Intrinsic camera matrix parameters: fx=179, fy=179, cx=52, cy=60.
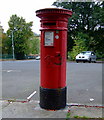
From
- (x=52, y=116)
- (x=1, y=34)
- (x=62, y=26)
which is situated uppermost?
(x=1, y=34)

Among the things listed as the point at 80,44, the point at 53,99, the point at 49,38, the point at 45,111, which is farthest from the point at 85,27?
the point at 45,111

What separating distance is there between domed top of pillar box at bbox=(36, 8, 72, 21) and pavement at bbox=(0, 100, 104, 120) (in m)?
2.04

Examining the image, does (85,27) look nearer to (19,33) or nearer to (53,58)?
(19,33)

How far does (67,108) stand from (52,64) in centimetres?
107

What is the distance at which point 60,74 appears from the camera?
403 cm

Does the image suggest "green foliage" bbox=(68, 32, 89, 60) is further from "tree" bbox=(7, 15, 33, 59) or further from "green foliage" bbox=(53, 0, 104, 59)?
"tree" bbox=(7, 15, 33, 59)

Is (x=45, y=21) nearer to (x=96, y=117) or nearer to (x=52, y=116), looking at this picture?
(x=52, y=116)

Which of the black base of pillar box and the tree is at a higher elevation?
the tree

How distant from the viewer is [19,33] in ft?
134

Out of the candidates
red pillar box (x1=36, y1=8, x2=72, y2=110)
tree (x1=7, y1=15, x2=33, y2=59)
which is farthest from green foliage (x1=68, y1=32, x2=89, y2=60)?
red pillar box (x1=36, y1=8, x2=72, y2=110)

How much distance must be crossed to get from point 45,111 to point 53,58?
1.17 meters

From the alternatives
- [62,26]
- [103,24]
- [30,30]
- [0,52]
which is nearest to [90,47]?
[103,24]

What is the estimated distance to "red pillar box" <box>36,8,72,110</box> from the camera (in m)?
3.93

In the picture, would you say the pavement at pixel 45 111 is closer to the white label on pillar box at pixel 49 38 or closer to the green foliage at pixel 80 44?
the white label on pillar box at pixel 49 38
